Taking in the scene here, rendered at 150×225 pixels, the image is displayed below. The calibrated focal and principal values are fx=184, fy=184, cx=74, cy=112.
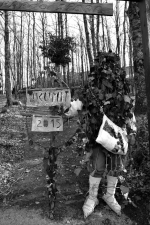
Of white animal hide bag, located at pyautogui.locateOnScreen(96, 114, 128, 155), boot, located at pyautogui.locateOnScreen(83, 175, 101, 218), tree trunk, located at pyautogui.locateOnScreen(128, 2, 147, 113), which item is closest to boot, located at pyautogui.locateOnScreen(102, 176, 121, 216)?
boot, located at pyautogui.locateOnScreen(83, 175, 101, 218)

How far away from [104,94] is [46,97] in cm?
66

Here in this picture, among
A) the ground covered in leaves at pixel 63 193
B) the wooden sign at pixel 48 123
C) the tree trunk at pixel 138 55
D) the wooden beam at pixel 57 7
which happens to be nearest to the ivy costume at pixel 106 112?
the ground covered in leaves at pixel 63 193

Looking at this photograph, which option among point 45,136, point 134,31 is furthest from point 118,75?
point 45,136

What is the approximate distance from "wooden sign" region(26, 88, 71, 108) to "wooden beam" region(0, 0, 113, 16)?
85 cm

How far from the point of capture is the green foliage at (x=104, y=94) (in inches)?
81.8

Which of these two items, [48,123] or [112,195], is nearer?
[48,123]

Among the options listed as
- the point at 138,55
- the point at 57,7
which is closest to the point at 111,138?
the point at 57,7

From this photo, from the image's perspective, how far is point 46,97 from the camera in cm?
201

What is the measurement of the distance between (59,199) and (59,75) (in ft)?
5.54

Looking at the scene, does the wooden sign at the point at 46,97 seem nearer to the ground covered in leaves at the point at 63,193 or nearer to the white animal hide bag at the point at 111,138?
the ground covered in leaves at the point at 63,193

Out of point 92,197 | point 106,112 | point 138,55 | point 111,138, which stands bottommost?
point 92,197

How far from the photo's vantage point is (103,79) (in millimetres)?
2109

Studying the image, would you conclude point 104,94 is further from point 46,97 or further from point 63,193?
point 63,193

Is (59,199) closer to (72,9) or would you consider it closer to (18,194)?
(18,194)
